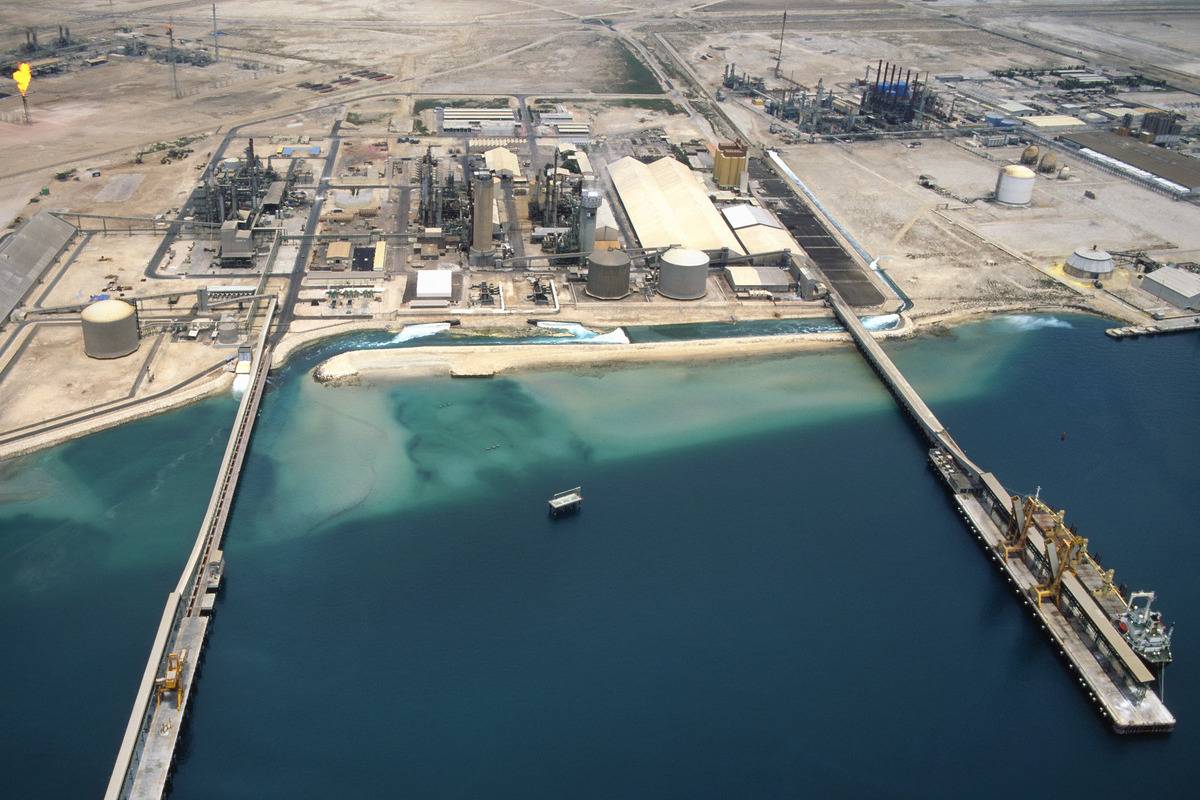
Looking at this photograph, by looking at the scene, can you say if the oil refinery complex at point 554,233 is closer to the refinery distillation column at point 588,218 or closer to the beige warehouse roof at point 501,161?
the refinery distillation column at point 588,218

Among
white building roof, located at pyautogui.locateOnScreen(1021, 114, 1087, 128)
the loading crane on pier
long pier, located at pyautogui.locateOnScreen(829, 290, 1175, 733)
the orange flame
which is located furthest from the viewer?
white building roof, located at pyautogui.locateOnScreen(1021, 114, 1087, 128)

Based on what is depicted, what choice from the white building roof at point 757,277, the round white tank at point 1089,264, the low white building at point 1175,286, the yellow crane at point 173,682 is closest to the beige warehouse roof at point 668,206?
the white building roof at point 757,277

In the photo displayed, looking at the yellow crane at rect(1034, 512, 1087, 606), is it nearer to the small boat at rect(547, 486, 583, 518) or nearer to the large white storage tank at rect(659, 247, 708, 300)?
the small boat at rect(547, 486, 583, 518)

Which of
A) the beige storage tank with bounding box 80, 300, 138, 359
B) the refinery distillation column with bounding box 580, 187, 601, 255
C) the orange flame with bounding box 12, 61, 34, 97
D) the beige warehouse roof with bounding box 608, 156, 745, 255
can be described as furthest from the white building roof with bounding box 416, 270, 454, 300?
the orange flame with bounding box 12, 61, 34, 97

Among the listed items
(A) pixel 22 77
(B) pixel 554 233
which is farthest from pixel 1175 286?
(A) pixel 22 77

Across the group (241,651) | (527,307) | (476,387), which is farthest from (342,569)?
(527,307)
